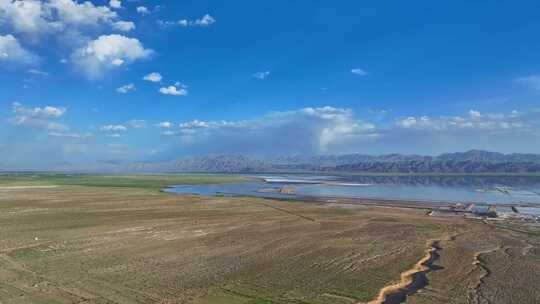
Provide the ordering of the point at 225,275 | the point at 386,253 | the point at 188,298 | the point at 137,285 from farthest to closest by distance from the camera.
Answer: the point at 386,253
the point at 225,275
the point at 137,285
the point at 188,298

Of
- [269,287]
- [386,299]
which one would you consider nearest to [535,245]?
[386,299]

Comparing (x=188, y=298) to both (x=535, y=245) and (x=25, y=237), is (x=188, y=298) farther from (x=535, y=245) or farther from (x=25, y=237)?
(x=535, y=245)

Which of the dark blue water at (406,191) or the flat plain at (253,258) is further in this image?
the dark blue water at (406,191)

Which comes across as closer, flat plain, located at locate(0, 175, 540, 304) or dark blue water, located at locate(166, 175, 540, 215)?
flat plain, located at locate(0, 175, 540, 304)

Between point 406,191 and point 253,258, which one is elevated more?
point 406,191

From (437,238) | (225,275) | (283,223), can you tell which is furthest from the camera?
(283,223)

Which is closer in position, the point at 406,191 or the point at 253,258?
the point at 253,258

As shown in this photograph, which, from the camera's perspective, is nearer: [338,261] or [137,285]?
[137,285]
